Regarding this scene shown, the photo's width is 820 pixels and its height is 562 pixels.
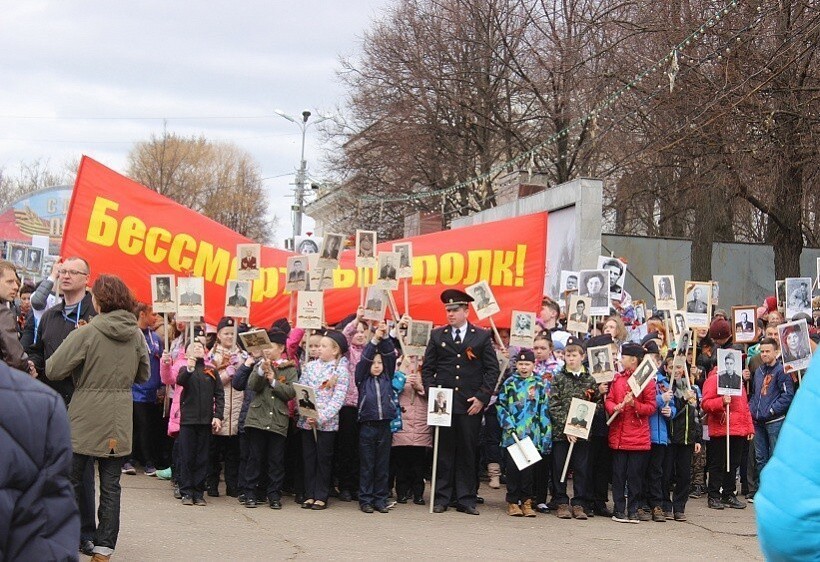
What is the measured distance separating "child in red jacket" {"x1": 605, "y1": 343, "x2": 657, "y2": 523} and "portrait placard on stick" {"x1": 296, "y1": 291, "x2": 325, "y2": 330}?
2.90 metres

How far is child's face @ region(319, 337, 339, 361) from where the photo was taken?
10875mm

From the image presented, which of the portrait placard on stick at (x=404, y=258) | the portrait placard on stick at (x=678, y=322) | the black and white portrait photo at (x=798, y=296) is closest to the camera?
the portrait placard on stick at (x=404, y=258)

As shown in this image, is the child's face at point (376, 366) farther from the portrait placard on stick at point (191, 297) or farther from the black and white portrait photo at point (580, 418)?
the black and white portrait photo at point (580, 418)

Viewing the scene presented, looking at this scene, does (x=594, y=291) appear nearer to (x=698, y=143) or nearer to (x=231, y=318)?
(x=231, y=318)

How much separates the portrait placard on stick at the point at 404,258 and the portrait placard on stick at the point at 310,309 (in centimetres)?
102

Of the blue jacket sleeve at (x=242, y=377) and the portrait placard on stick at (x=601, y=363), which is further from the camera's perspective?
the portrait placard on stick at (x=601, y=363)

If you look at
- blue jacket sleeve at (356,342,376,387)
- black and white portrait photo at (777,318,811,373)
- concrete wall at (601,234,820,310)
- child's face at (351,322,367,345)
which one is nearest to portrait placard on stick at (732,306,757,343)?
black and white portrait photo at (777,318,811,373)

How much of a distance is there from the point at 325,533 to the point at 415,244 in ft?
15.1

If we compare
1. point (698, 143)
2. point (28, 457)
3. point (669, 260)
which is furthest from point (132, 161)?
point (28, 457)

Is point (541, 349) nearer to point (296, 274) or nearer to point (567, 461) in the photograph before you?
point (567, 461)

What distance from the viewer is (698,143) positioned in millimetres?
18641

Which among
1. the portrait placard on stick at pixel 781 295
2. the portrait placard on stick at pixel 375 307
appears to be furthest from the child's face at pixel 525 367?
the portrait placard on stick at pixel 781 295

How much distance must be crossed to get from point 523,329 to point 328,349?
6.95 ft

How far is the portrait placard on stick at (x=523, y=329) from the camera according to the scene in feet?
38.5
